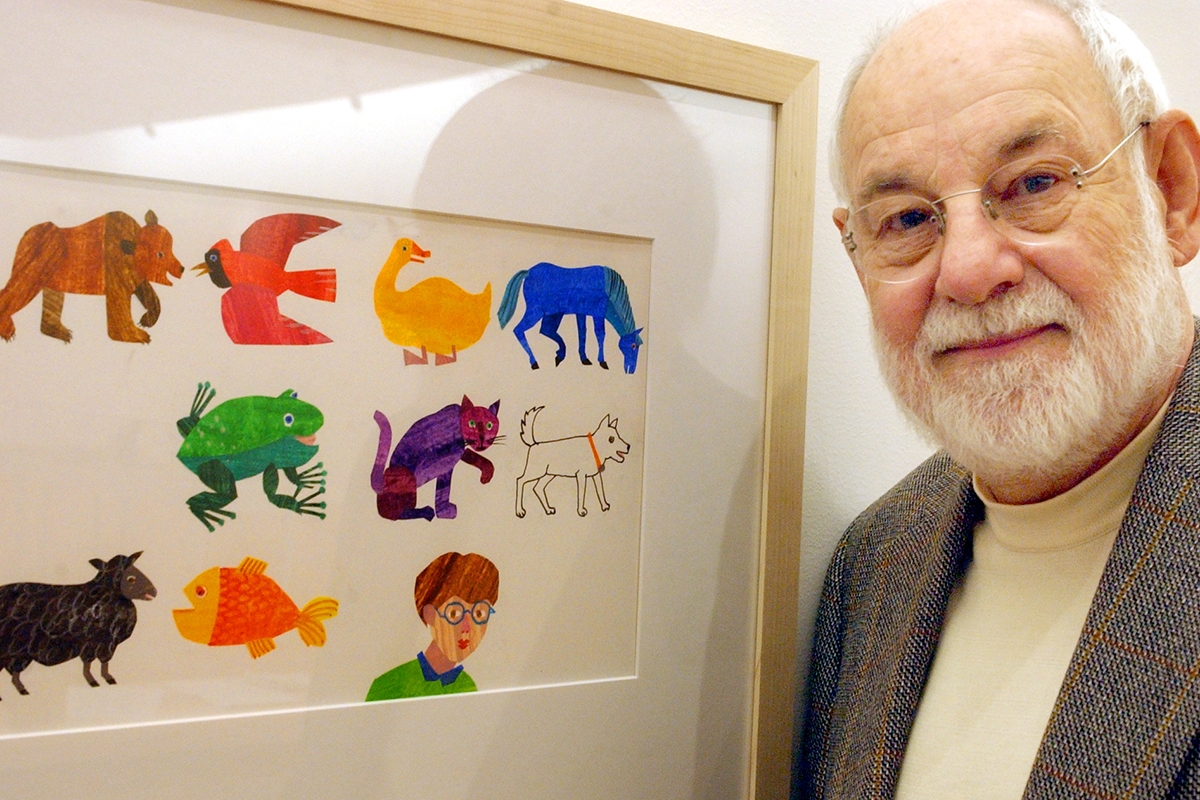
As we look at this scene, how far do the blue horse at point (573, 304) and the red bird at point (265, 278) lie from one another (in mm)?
165

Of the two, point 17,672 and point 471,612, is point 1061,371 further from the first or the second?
point 17,672

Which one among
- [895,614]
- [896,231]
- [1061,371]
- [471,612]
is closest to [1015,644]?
[895,614]

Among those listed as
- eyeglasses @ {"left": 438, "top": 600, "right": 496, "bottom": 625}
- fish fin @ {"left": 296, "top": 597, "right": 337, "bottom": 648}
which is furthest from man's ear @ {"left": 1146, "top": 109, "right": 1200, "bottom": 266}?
fish fin @ {"left": 296, "top": 597, "right": 337, "bottom": 648}

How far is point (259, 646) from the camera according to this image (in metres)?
0.64

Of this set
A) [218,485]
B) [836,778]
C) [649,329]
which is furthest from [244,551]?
[836,778]

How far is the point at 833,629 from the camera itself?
881 millimetres

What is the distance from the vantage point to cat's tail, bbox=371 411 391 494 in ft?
2.21

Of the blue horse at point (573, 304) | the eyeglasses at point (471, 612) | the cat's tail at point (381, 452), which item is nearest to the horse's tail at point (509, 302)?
the blue horse at point (573, 304)

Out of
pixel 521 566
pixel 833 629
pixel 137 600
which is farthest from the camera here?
pixel 833 629

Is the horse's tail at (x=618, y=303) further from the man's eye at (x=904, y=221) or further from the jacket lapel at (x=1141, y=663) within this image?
the jacket lapel at (x=1141, y=663)

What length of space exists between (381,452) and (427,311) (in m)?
0.13

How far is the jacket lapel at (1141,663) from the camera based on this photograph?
1.77 feet

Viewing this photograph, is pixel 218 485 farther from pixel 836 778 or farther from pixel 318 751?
pixel 836 778

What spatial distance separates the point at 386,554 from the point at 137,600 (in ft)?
0.61
